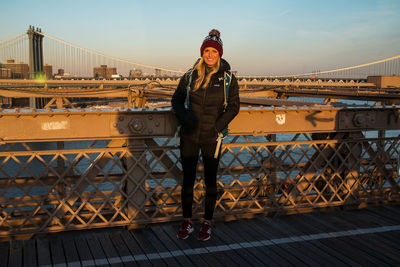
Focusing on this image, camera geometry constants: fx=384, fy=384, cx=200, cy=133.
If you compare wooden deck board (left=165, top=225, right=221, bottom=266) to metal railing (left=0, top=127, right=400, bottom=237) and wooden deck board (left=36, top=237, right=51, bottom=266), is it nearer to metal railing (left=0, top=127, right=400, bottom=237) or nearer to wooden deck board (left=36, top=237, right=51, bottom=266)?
metal railing (left=0, top=127, right=400, bottom=237)

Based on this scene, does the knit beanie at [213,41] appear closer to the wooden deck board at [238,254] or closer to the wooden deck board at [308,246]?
the wooden deck board at [238,254]

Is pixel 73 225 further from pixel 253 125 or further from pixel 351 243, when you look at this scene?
pixel 351 243

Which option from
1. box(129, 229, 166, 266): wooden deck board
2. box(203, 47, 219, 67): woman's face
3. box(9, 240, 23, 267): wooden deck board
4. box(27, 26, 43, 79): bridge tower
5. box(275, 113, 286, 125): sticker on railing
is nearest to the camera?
box(9, 240, 23, 267): wooden deck board

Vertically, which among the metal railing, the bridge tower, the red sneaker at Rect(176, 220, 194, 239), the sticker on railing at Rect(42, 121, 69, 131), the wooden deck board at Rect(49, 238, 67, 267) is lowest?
the wooden deck board at Rect(49, 238, 67, 267)

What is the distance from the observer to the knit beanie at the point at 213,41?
134 inches

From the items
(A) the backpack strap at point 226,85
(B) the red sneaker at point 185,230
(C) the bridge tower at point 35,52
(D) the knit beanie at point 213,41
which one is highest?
(C) the bridge tower at point 35,52

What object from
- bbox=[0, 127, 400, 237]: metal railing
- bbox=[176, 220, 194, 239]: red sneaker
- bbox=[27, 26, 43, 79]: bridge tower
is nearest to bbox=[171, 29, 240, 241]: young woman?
bbox=[0, 127, 400, 237]: metal railing

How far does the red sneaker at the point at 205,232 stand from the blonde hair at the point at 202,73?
1.31 m

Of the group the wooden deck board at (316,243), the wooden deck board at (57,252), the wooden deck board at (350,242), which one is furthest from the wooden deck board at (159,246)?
the wooden deck board at (350,242)

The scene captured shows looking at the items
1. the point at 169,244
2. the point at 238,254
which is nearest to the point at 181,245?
the point at 169,244

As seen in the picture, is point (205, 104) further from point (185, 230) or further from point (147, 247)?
point (147, 247)

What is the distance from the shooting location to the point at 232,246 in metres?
3.54

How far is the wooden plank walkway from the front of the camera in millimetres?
3238

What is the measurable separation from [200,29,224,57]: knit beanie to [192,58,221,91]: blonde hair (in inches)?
3.9
